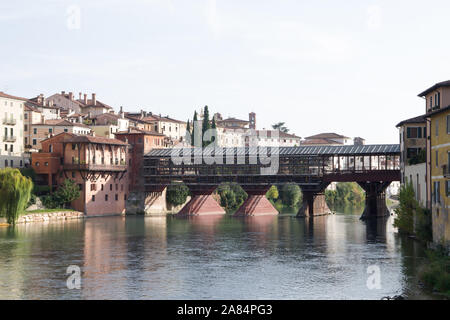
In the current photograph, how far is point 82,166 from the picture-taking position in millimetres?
105375

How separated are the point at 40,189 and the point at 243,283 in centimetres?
6827

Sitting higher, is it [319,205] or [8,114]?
[8,114]

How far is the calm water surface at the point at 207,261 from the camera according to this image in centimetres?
3888

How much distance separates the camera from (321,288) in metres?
39.6

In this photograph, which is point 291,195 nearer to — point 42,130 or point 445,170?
point 42,130

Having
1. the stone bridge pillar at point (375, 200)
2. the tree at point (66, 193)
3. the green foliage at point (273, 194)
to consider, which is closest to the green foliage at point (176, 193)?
the tree at point (66, 193)

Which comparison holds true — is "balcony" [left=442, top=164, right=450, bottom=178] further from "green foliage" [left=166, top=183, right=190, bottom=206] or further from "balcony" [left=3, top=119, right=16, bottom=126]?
"balcony" [left=3, top=119, right=16, bottom=126]

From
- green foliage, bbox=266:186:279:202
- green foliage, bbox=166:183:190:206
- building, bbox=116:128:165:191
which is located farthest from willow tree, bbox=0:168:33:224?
green foliage, bbox=266:186:279:202

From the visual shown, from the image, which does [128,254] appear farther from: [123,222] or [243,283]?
[123,222]

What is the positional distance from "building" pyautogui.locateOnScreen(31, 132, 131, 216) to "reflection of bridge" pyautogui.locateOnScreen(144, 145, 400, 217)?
9963 millimetres

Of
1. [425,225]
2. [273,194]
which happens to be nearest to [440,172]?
[425,225]

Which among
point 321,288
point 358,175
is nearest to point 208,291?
point 321,288

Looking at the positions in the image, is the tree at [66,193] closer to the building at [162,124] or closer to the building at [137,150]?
the building at [137,150]

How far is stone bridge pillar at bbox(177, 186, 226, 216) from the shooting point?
113 metres
